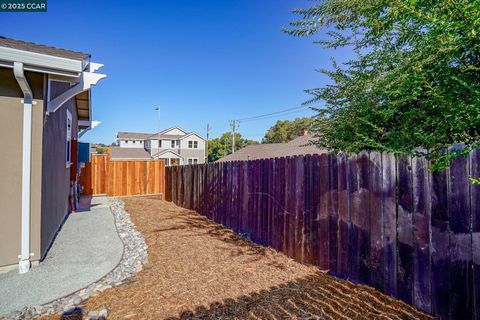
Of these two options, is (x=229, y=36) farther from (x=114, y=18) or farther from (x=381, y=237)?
(x=381, y=237)

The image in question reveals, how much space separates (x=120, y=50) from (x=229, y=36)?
4438 mm

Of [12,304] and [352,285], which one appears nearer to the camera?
[12,304]

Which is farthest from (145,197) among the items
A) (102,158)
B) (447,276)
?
(447,276)

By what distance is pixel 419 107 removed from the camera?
2867mm

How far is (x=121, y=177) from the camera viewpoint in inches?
404

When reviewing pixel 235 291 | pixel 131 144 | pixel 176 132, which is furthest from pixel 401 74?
pixel 131 144

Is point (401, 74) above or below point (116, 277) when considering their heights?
above

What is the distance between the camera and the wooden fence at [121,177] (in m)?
10.0

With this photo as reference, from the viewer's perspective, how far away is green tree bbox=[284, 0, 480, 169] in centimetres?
215

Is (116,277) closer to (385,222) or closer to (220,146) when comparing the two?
(385,222)

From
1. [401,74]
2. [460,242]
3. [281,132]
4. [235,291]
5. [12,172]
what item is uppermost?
[281,132]

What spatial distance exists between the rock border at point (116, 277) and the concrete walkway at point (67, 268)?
8cm

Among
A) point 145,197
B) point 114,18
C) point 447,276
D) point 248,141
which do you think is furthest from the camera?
point 248,141

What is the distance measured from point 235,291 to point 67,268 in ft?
8.08
